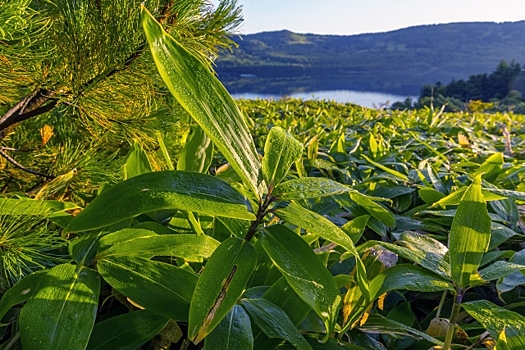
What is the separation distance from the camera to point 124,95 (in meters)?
1.04

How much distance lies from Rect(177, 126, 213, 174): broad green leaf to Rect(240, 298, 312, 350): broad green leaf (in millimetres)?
267

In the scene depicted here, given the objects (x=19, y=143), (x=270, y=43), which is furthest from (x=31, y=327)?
(x=270, y=43)

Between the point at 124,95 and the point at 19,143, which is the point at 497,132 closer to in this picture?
the point at 124,95

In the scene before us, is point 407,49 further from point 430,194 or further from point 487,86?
point 430,194

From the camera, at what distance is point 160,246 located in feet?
1.29

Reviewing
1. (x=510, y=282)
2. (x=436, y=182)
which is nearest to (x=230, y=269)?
(x=510, y=282)

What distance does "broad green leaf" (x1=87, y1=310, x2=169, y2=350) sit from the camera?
399mm

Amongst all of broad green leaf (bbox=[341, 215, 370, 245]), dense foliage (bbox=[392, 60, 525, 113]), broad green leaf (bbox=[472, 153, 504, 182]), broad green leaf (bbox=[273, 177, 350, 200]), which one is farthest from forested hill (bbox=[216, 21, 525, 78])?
broad green leaf (bbox=[273, 177, 350, 200])

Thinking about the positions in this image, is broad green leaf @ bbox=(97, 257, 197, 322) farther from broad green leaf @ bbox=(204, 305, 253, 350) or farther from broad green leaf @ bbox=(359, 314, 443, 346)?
broad green leaf @ bbox=(359, 314, 443, 346)

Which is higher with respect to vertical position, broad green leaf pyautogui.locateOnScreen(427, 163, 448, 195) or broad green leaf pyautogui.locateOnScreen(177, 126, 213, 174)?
broad green leaf pyautogui.locateOnScreen(177, 126, 213, 174)

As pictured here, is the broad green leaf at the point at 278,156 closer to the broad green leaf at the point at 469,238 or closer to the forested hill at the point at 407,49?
the broad green leaf at the point at 469,238

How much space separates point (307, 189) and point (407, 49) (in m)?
64.3

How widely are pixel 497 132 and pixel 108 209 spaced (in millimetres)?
2363

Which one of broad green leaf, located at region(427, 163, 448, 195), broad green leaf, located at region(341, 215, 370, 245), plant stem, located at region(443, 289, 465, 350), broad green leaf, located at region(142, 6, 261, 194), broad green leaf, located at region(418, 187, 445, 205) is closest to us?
broad green leaf, located at region(142, 6, 261, 194)
